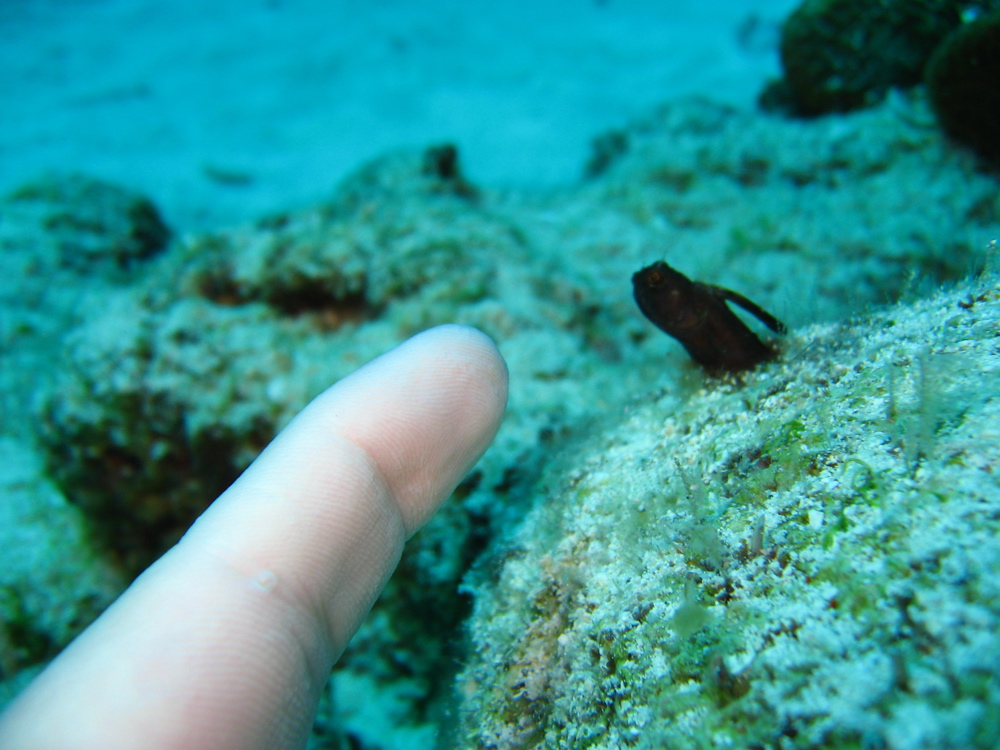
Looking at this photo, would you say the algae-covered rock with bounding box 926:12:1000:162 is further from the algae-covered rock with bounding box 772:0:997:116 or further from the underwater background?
the algae-covered rock with bounding box 772:0:997:116

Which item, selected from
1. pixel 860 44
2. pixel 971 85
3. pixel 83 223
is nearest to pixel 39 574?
pixel 83 223

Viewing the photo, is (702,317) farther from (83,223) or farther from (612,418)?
(83,223)

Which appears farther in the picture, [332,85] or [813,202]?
[332,85]

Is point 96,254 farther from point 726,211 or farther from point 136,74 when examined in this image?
point 136,74

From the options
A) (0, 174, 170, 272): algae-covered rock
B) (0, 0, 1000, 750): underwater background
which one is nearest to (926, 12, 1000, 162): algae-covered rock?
(0, 0, 1000, 750): underwater background

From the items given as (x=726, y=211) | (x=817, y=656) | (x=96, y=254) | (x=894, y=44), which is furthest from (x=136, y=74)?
(x=817, y=656)

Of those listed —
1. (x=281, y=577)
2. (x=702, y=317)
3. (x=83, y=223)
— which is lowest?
(x=83, y=223)
